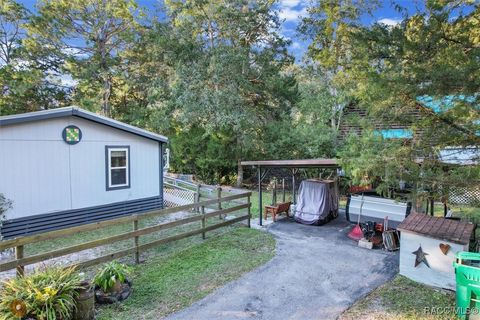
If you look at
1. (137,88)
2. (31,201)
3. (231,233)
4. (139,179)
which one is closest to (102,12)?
(137,88)

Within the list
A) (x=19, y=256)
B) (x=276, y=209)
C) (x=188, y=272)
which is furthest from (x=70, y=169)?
(x=276, y=209)

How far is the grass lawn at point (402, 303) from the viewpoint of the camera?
4.16 metres

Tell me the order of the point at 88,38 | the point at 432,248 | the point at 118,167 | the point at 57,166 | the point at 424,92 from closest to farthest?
the point at 424,92, the point at 432,248, the point at 57,166, the point at 118,167, the point at 88,38

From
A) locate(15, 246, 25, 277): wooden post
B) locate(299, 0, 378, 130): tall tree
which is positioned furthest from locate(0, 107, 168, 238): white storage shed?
locate(299, 0, 378, 130): tall tree

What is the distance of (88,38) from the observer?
18.6 m

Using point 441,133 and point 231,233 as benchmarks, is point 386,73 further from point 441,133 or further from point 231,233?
point 231,233

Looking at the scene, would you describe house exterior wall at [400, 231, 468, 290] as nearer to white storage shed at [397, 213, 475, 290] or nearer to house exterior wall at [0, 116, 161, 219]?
white storage shed at [397, 213, 475, 290]

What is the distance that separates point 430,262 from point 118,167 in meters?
8.62

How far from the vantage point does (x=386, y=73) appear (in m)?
4.26

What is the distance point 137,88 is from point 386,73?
18.0m

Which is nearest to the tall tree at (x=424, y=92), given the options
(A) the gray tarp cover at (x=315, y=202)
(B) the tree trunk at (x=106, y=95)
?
(A) the gray tarp cover at (x=315, y=202)

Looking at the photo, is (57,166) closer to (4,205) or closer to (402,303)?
(4,205)

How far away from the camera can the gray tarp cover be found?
9.08 m

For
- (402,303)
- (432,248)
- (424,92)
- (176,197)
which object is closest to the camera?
(424,92)
